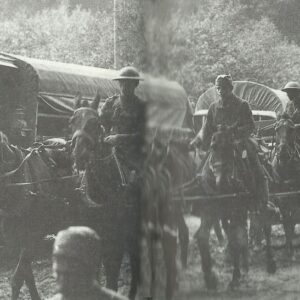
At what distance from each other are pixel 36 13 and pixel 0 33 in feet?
0.86

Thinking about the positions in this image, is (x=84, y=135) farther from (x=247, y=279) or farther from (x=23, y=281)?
(x=247, y=279)

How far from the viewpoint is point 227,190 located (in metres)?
2.72

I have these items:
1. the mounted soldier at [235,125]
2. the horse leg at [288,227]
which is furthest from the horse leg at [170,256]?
the horse leg at [288,227]

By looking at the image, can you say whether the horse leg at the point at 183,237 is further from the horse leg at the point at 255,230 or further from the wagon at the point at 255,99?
the wagon at the point at 255,99

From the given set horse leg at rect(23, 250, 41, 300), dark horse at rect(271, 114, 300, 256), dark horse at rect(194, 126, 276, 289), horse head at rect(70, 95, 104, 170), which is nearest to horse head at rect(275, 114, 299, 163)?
dark horse at rect(271, 114, 300, 256)

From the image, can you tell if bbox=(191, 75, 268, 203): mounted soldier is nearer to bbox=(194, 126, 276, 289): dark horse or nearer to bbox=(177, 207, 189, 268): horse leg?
bbox=(194, 126, 276, 289): dark horse

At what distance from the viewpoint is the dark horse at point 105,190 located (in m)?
2.96

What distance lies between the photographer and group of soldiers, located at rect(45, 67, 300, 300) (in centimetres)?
185

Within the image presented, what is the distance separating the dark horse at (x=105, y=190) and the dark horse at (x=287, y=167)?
2.27 ft

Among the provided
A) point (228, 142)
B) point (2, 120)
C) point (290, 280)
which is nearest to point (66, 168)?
point (2, 120)

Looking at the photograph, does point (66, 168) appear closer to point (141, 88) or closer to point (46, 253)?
point (46, 253)

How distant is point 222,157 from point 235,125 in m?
0.15

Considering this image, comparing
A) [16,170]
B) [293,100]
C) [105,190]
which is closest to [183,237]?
[105,190]

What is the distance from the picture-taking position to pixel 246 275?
2.60 m
